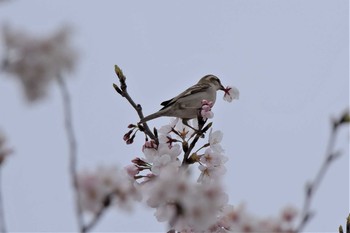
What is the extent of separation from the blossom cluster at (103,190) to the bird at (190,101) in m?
1.89

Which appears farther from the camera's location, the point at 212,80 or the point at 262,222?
the point at 212,80

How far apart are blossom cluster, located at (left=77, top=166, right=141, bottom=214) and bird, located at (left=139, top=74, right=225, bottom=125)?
74.4 inches

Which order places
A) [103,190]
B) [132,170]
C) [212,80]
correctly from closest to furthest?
[103,190]
[132,170]
[212,80]

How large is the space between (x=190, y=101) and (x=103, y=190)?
328 centimetres

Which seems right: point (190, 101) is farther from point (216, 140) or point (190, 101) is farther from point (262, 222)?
point (262, 222)

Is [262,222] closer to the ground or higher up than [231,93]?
closer to the ground

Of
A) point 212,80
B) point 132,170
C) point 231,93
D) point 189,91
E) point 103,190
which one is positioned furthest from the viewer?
point 212,80

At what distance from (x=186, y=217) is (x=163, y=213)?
67 centimetres

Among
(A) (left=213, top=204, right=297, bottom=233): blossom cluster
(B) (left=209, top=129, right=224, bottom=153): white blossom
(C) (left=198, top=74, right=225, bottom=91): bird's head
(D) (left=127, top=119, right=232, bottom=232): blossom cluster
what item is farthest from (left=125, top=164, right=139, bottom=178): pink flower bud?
(C) (left=198, top=74, right=225, bottom=91): bird's head

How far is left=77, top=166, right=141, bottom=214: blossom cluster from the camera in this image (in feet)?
8.63

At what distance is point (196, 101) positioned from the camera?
237 inches

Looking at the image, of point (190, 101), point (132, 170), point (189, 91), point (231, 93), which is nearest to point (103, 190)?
point (132, 170)

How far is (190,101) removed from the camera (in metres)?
5.88

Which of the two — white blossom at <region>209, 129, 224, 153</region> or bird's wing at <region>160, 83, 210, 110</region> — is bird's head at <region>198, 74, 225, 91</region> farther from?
white blossom at <region>209, 129, 224, 153</region>
